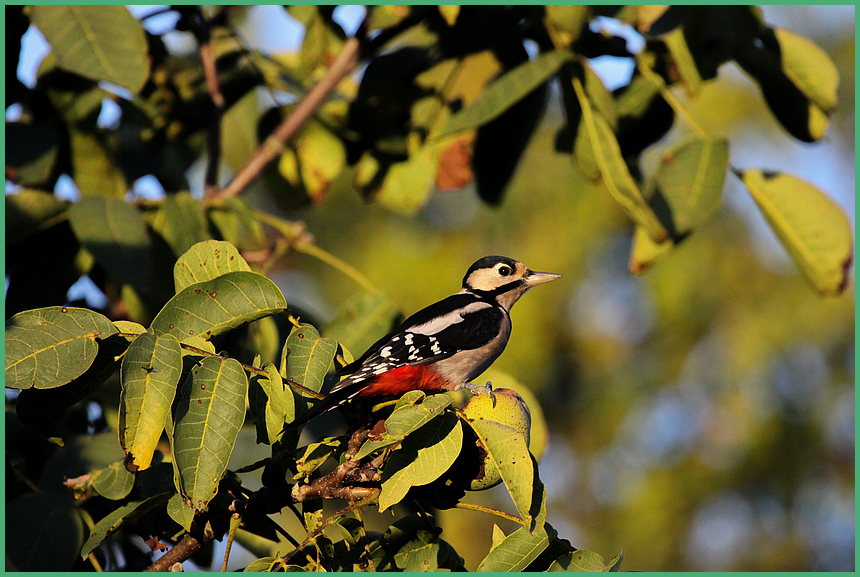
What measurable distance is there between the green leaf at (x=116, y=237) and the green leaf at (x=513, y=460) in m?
1.79

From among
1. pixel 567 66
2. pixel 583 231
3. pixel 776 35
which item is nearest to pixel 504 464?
pixel 567 66

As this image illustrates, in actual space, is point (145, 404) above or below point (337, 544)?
above

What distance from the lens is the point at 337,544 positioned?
232 cm

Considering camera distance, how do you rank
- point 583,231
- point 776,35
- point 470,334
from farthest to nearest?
1. point 583,231
2. point 776,35
3. point 470,334

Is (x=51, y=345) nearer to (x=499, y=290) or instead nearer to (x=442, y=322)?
(x=442, y=322)

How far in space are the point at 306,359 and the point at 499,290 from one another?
5.98 ft

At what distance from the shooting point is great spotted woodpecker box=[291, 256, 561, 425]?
2.84 meters

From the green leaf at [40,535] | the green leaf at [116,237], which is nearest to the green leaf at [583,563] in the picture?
the green leaf at [40,535]

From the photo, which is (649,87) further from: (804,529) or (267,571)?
(804,529)

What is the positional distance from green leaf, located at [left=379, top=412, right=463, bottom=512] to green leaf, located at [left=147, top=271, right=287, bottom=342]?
1.76ft

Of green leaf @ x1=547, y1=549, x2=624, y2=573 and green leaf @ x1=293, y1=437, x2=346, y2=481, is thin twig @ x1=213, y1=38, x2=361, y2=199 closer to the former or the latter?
green leaf @ x1=293, y1=437, x2=346, y2=481

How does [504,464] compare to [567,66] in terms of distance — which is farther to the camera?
[567,66]

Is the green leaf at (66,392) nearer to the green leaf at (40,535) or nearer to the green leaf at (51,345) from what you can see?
the green leaf at (51,345)

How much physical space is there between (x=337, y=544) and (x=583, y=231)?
10099 millimetres
